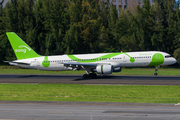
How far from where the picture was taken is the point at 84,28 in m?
78.7

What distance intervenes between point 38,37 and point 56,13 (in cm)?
982

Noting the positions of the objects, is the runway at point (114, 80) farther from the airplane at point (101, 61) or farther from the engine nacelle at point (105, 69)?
the airplane at point (101, 61)

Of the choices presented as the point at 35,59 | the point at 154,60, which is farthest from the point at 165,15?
the point at 35,59

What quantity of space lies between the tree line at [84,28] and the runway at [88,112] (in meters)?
58.5

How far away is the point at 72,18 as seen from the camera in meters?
79.2

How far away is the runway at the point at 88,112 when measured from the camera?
40.8 ft

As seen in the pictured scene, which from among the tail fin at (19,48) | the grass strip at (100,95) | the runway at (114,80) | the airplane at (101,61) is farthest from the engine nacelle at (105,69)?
the grass strip at (100,95)

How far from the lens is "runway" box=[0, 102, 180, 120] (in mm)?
12422

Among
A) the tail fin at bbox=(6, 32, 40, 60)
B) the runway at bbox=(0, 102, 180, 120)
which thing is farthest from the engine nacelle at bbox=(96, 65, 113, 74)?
the runway at bbox=(0, 102, 180, 120)

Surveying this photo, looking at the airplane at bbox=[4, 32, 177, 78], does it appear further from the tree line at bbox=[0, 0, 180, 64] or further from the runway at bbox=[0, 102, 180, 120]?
the tree line at bbox=[0, 0, 180, 64]

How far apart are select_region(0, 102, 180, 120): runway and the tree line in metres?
58.5

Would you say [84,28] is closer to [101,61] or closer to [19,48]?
[19,48]

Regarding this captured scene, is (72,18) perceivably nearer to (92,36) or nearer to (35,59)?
(92,36)

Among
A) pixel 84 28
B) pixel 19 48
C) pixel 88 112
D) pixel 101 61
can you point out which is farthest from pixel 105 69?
pixel 84 28
